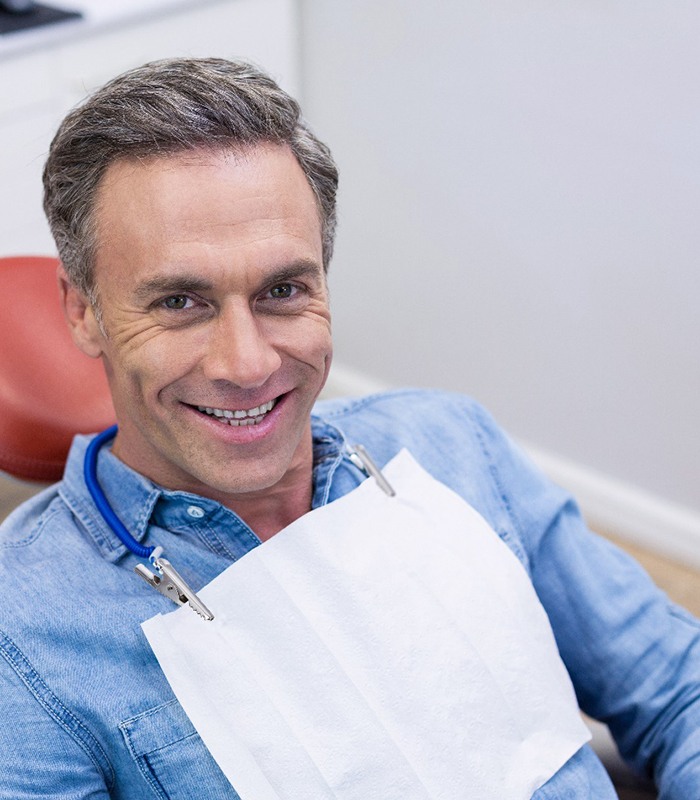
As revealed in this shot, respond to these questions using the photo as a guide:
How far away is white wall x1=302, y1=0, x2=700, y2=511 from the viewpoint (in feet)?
6.57

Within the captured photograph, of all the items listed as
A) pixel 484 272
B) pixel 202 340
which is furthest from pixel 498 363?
pixel 202 340

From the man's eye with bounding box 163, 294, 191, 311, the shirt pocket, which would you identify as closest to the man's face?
the man's eye with bounding box 163, 294, 191, 311

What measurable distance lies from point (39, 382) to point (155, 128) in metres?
0.36

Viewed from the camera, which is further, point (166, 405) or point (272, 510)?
point (272, 510)

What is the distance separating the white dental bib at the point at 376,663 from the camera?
0.99m

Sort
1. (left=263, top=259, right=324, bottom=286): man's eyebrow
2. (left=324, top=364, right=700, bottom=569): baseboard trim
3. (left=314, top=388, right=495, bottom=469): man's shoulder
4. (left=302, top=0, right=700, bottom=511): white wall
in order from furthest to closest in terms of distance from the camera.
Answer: (left=324, top=364, right=700, bottom=569): baseboard trim
(left=302, top=0, right=700, bottom=511): white wall
(left=314, top=388, right=495, bottom=469): man's shoulder
(left=263, top=259, right=324, bottom=286): man's eyebrow

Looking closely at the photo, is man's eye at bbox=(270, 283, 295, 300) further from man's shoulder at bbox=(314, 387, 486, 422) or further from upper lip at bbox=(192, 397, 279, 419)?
man's shoulder at bbox=(314, 387, 486, 422)

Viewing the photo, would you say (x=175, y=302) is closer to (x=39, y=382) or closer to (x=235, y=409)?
(x=235, y=409)

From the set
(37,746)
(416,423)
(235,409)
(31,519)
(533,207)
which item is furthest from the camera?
(533,207)

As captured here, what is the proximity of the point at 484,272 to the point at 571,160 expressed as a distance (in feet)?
1.03

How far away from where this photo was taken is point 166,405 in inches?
40.9

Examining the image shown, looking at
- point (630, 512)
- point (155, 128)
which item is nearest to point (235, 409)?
point (155, 128)

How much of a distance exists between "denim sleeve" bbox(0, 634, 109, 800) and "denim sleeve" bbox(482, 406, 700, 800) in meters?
0.54

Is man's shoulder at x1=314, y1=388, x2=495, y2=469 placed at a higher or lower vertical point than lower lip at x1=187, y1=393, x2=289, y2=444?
lower
